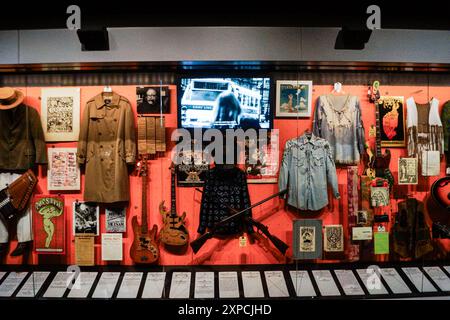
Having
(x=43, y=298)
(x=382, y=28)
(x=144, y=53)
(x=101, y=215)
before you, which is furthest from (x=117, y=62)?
(x=382, y=28)

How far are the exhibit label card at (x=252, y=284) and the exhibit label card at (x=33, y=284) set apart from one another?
6.10 feet

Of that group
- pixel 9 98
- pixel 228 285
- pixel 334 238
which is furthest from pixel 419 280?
pixel 9 98

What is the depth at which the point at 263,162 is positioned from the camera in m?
3.09

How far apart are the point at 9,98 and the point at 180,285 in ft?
7.69

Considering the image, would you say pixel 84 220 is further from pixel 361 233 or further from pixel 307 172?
pixel 361 233

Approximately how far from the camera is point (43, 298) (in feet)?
9.26

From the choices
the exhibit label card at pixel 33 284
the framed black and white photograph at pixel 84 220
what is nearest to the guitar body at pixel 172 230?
the framed black and white photograph at pixel 84 220

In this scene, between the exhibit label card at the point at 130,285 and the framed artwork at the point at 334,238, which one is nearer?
the exhibit label card at the point at 130,285

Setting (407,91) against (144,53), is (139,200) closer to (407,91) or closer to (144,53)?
(144,53)

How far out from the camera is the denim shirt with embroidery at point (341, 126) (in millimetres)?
3074

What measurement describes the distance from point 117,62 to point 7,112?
117cm

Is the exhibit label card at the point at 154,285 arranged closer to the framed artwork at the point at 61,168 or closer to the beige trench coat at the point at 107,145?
the beige trench coat at the point at 107,145

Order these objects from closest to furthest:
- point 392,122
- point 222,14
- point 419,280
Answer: point 222,14, point 419,280, point 392,122
